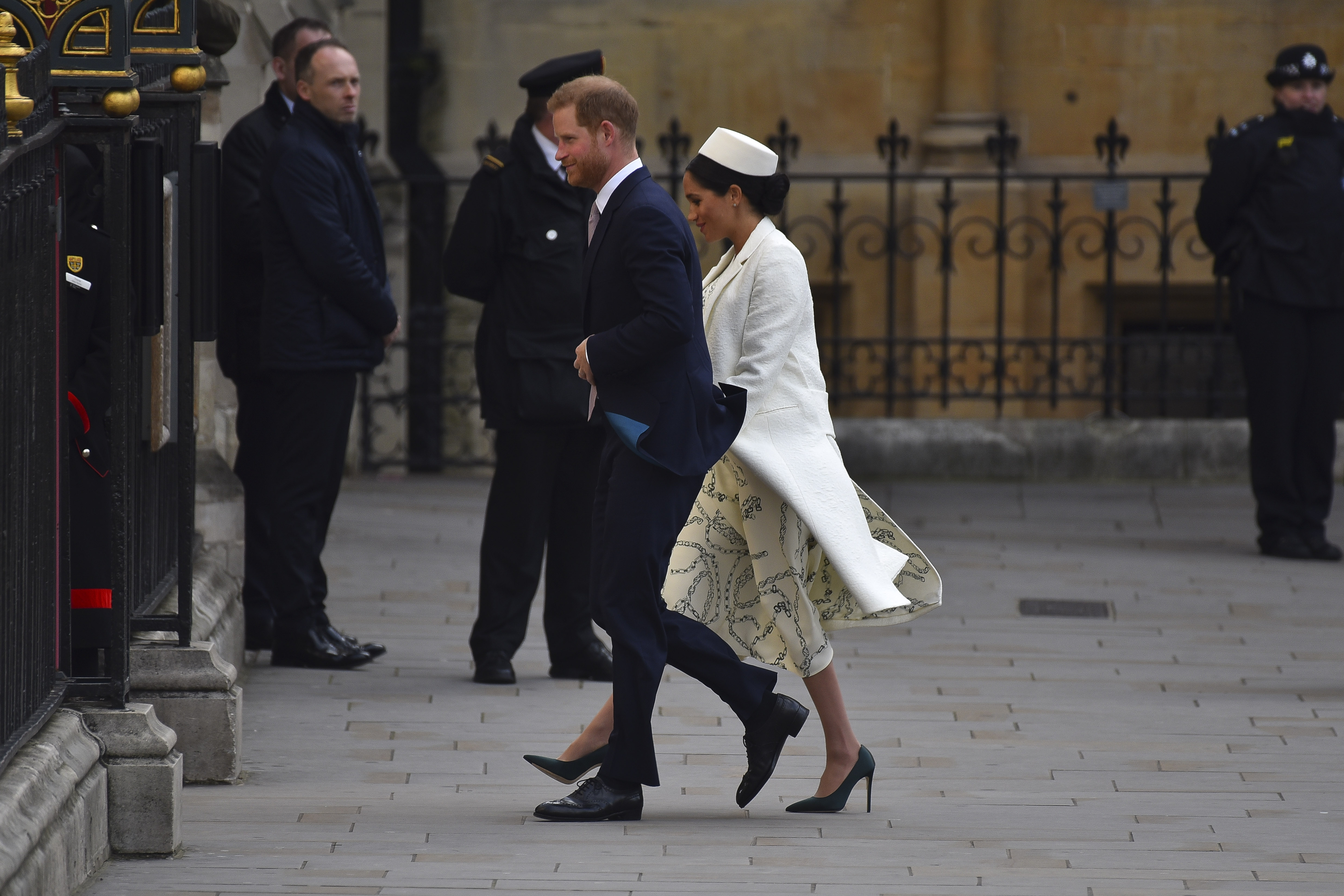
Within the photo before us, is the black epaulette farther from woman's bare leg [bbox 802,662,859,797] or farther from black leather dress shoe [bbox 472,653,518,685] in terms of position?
woman's bare leg [bbox 802,662,859,797]

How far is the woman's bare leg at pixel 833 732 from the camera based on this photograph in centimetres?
508

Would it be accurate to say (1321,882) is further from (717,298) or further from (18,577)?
(18,577)

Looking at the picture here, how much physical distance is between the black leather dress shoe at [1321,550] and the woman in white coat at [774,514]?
15.0 ft

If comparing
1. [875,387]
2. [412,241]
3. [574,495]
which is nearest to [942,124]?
[875,387]

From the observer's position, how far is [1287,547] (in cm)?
929

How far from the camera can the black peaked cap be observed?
21.3 ft

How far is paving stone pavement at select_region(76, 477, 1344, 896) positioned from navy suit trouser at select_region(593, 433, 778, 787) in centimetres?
24

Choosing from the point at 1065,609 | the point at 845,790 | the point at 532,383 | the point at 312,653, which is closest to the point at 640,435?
the point at 845,790

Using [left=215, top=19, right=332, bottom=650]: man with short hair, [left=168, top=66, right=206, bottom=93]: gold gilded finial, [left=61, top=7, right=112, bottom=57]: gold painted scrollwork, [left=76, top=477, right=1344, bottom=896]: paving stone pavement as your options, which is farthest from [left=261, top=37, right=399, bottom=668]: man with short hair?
[left=61, top=7, right=112, bottom=57]: gold painted scrollwork

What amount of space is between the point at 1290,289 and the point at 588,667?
4.13 metres

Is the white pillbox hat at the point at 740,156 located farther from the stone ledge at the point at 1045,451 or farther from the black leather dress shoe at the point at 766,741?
the stone ledge at the point at 1045,451

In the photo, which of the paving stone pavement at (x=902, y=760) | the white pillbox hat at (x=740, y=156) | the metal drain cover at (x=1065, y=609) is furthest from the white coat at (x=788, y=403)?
the metal drain cover at (x=1065, y=609)

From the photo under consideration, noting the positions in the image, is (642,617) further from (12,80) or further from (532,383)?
(12,80)

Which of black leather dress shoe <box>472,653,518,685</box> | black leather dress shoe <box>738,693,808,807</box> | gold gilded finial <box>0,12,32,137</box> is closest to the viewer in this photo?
gold gilded finial <box>0,12,32,137</box>
